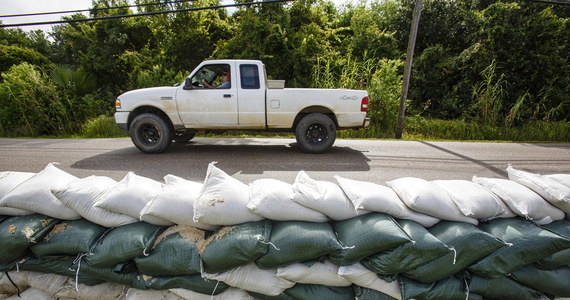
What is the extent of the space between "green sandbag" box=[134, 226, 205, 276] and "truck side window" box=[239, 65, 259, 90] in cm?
426

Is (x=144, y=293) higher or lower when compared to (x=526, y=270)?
lower

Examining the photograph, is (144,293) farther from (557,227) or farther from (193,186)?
(557,227)

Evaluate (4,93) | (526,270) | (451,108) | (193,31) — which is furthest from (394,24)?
(4,93)

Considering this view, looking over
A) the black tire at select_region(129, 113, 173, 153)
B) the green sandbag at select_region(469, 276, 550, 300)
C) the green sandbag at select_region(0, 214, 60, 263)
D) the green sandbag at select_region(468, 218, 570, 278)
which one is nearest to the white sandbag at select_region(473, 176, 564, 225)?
the green sandbag at select_region(468, 218, 570, 278)

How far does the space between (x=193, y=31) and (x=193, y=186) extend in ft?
40.0

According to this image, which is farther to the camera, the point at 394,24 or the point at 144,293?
the point at 394,24

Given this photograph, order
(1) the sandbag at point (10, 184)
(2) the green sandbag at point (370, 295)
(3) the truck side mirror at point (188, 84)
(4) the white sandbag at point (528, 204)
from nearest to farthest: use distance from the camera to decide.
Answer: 1. (2) the green sandbag at point (370, 295)
2. (4) the white sandbag at point (528, 204)
3. (1) the sandbag at point (10, 184)
4. (3) the truck side mirror at point (188, 84)

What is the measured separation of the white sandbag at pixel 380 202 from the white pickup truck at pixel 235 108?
3.67m

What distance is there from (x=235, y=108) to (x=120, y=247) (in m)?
4.14

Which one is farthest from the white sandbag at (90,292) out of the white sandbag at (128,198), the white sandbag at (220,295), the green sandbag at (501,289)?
the green sandbag at (501,289)

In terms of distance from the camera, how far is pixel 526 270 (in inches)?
69.0

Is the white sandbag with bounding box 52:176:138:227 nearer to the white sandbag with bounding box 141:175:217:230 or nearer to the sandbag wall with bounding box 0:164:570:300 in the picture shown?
the sandbag wall with bounding box 0:164:570:300

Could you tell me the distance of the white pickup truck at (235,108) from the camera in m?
5.42

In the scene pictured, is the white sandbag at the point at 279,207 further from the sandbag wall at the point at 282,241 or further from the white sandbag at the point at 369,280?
the white sandbag at the point at 369,280
